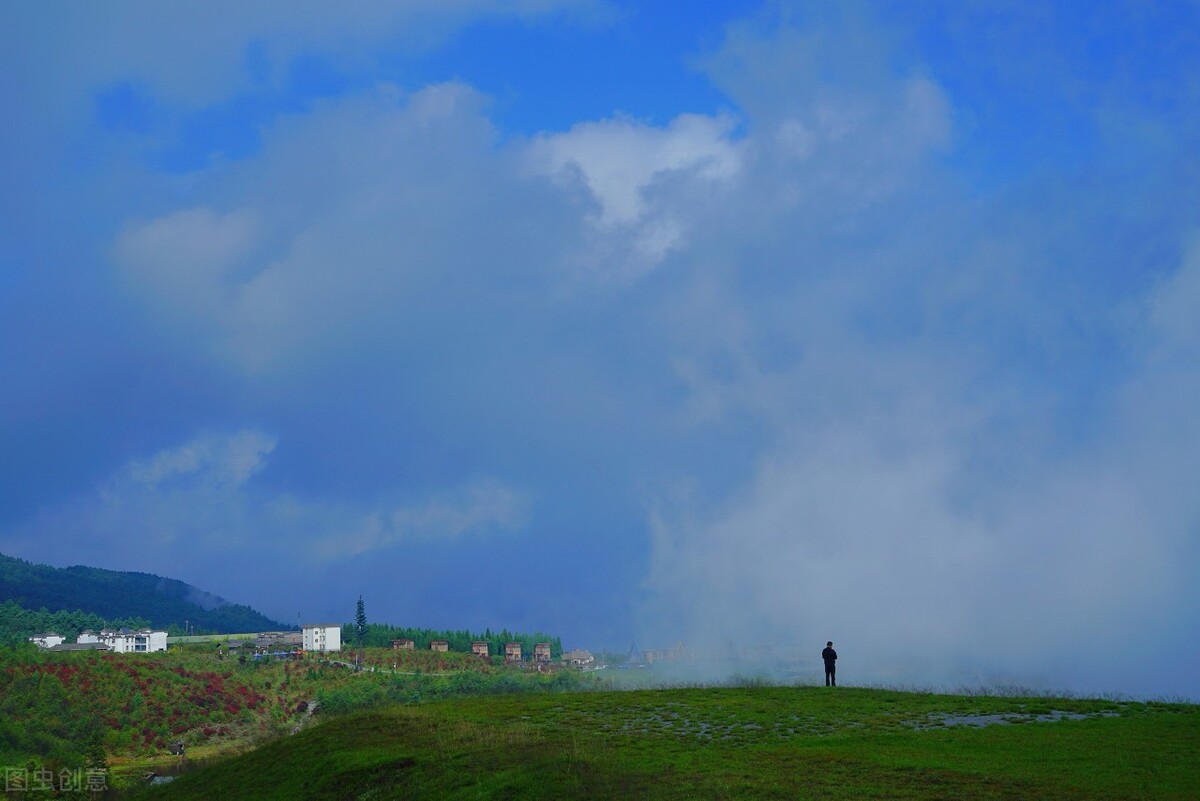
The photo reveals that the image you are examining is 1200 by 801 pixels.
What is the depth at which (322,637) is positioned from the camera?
170875 millimetres

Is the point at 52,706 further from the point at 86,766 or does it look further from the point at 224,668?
the point at 86,766

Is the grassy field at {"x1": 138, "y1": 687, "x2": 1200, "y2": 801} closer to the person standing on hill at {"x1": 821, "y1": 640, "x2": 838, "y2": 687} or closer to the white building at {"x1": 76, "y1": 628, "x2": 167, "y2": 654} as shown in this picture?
the person standing on hill at {"x1": 821, "y1": 640, "x2": 838, "y2": 687}

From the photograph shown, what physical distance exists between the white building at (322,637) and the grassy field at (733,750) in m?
133

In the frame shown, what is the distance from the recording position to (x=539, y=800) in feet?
78.0

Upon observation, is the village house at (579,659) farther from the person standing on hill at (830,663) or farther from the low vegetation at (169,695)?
the person standing on hill at (830,663)

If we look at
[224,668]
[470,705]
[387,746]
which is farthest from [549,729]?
[224,668]

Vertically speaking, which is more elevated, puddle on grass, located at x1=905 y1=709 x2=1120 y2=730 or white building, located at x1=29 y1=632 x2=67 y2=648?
puddle on grass, located at x1=905 y1=709 x2=1120 y2=730

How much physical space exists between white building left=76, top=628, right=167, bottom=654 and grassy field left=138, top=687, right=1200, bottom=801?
14604 cm

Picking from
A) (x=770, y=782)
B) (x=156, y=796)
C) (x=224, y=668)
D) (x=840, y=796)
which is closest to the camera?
(x=840, y=796)

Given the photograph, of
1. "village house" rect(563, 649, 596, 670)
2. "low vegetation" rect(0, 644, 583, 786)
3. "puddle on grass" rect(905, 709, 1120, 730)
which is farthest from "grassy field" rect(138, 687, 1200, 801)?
"village house" rect(563, 649, 596, 670)

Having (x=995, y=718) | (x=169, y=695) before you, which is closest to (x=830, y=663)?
(x=995, y=718)

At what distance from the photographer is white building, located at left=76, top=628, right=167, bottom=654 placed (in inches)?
6760

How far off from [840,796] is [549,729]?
13721 mm

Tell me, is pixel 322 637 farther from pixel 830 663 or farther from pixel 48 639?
pixel 830 663
